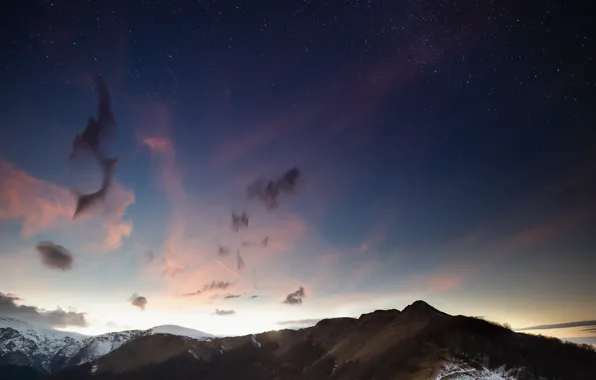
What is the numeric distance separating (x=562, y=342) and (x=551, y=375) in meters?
51.8

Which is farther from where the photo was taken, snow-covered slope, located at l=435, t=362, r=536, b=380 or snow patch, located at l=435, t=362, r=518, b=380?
snow-covered slope, located at l=435, t=362, r=536, b=380

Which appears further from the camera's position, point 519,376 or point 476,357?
point 476,357

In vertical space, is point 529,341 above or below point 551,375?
above

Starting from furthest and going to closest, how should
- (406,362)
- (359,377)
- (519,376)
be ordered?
1. (359,377)
2. (406,362)
3. (519,376)

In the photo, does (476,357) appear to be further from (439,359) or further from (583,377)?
(583,377)

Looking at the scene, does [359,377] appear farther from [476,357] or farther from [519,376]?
[519,376]

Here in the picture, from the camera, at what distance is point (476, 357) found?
170 m

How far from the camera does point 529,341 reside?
625 feet

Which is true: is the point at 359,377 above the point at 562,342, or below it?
below

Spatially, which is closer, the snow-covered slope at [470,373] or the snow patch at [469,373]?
the snow patch at [469,373]

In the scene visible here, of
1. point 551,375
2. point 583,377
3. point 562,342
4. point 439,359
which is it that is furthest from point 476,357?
point 562,342

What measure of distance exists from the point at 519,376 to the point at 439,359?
30.9 metres

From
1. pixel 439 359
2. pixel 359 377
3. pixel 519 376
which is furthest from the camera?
pixel 359 377

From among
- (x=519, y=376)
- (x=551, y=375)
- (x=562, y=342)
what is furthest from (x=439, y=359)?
(x=562, y=342)
